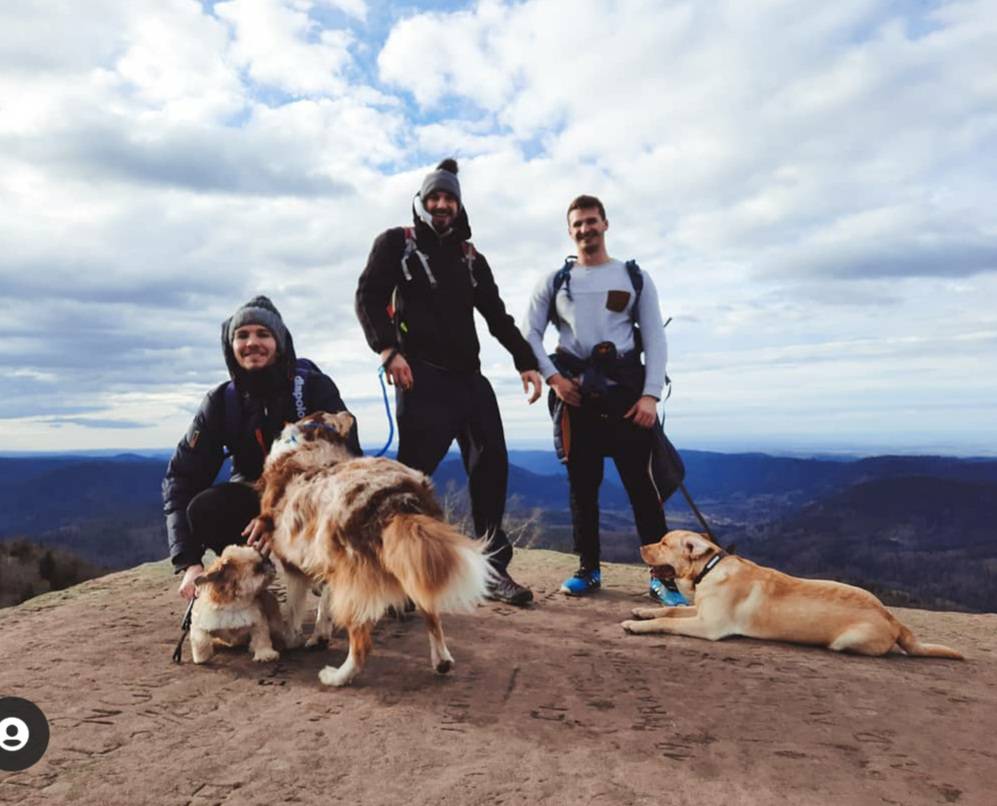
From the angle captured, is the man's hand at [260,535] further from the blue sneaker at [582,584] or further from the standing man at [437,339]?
the blue sneaker at [582,584]

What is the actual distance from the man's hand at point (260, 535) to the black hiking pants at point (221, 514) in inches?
21.4

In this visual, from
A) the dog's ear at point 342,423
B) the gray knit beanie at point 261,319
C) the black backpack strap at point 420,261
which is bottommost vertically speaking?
the dog's ear at point 342,423

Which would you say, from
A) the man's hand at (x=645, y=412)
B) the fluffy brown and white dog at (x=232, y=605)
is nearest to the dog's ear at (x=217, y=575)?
the fluffy brown and white dog at (x=232, y=605)

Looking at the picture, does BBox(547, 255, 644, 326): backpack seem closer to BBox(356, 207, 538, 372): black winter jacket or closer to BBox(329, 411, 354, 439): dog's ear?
BBox(356, 207, 538, 372): black winter jacket

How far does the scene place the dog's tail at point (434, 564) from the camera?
134 inches

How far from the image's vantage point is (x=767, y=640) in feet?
16.5

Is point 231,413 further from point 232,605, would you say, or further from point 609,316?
point 609,316

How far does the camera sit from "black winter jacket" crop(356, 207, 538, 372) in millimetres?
5422

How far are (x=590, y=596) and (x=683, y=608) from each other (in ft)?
3.70

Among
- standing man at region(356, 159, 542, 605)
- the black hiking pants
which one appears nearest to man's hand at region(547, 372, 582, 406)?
standing man at region(356, 159, 542, 605)

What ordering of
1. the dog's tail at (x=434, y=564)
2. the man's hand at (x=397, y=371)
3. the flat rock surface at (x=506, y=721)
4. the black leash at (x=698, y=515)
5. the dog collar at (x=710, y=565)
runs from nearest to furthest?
the flat rock surface at (x=506, y=721) → the dog's tail at (x=434, y=564) → the man's hand at (x=397, y=371) → the dog collar at (x=710, y=565) → the black leash at (x=698, y=515)

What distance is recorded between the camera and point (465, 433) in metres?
5.79

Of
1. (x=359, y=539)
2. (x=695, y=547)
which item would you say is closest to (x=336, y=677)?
(x=359, y=539)

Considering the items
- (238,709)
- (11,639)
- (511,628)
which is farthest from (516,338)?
(11,639)
